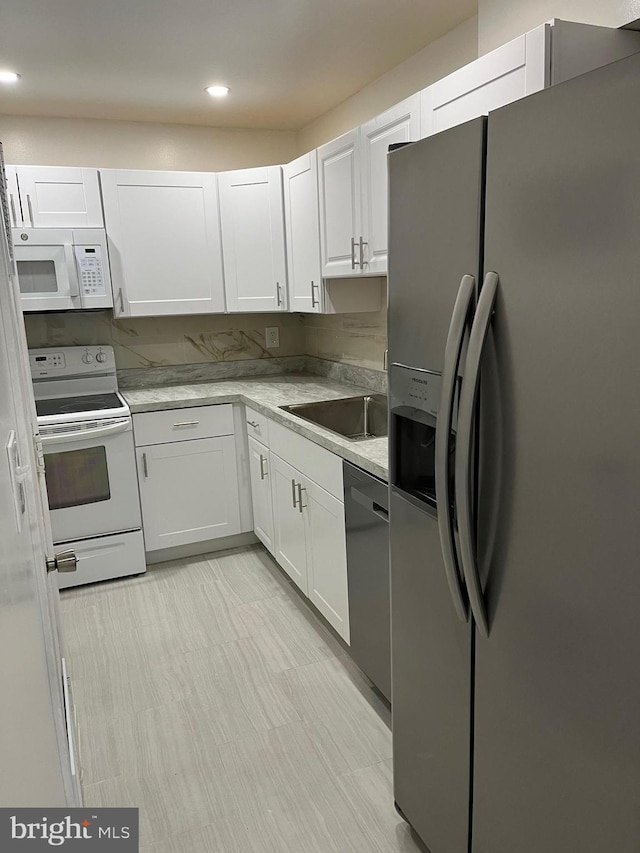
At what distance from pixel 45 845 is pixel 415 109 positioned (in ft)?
7.27

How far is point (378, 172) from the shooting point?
2406 millimetres

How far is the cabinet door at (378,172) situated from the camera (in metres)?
2.23

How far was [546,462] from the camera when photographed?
1.06 m

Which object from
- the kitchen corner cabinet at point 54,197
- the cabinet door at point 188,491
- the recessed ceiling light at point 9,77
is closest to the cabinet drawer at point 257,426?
the cabinet door at point 188,491

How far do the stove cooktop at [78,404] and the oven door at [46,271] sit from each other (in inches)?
20.3

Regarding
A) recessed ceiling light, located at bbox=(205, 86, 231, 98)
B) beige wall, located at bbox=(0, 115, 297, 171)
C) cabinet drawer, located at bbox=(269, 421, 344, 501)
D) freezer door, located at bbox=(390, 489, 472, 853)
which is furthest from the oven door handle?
freezer door, located at bbox=(390, 489, 472, 853)

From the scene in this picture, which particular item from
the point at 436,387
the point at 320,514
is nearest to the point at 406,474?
the point at 436,387

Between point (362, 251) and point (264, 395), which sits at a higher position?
point (362, 251)

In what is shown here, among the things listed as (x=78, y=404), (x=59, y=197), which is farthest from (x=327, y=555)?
(x=59, y=197)

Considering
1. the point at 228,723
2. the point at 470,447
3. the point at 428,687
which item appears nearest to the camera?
the point at 470,447

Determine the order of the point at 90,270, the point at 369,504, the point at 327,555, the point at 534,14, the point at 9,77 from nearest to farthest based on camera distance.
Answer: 1. the point at 534,14
2. the point at 369,504
3. the point at 327,555
4. the point at 9,77
5. the point at 90,270

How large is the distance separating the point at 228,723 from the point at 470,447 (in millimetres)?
1568

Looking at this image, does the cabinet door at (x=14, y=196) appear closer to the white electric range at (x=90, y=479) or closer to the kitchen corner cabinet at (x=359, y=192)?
the white electric range at (x=90, y=479)

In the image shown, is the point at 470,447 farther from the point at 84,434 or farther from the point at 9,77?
the point at 9,77
